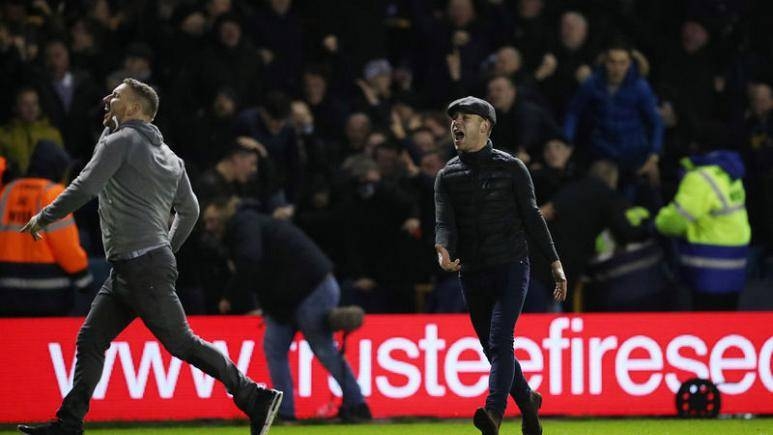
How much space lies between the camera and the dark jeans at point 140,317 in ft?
30.7

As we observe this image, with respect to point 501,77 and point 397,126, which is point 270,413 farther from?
point 397,126

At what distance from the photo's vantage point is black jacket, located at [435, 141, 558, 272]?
32.2 ft

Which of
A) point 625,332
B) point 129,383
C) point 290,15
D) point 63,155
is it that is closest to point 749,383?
point 625,332

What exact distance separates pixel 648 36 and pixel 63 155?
720 cm

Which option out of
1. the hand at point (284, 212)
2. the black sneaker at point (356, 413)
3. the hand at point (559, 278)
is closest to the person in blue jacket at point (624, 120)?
the hand at point (284, 212)

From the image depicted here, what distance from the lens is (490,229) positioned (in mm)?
9797

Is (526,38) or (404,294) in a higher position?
(526,38)

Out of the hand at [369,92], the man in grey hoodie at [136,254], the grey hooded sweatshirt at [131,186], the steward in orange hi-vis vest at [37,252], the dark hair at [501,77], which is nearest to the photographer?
the grey hooded sweatshirt at [131,186]

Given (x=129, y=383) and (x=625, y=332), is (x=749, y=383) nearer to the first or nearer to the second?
(x=625, y=332)

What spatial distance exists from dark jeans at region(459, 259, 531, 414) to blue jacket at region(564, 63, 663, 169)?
6.40 m

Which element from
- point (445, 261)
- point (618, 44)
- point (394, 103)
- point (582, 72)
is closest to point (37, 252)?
point (445, 261)

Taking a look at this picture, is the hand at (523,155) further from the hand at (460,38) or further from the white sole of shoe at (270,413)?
the white sole of shoe at (270,413)

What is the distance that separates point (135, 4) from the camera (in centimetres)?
1788

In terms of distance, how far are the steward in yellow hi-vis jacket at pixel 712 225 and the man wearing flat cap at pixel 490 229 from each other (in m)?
4.49
